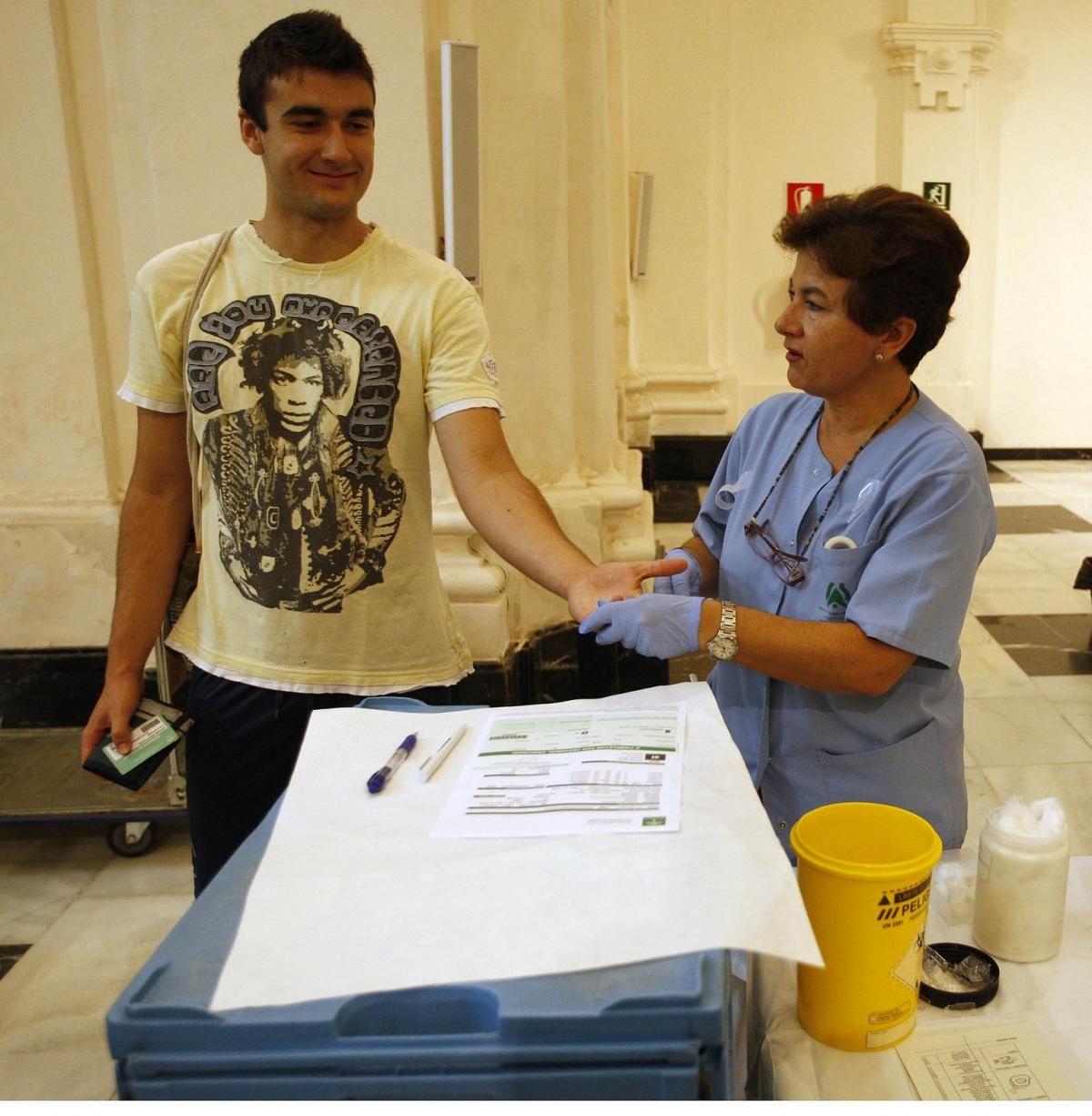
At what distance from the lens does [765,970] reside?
113 centimetres

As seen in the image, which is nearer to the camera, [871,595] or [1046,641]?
[871,595]

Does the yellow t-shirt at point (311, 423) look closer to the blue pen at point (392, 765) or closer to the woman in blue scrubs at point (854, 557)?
the woman in blue scrubs at point (854, 557)

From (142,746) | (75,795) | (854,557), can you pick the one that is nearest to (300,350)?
(142,746)

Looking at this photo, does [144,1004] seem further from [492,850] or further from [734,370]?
[734,370]

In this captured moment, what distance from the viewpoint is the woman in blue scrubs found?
151 cm

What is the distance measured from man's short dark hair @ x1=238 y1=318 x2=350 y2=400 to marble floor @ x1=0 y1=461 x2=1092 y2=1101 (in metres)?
1.42

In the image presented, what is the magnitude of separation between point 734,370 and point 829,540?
703 cm

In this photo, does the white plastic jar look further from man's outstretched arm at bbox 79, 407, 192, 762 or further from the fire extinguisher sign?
the fire extinguisher sign

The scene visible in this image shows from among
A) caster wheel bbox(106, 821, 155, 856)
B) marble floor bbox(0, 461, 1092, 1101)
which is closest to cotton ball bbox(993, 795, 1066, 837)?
marble floor bbox(0, 461, 1092, 1101)

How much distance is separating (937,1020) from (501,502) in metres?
0.89

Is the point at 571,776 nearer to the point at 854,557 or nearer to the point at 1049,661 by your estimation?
the point at 854,557

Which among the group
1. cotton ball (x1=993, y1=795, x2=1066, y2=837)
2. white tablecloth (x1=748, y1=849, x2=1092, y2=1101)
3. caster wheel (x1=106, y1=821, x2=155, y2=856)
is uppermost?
cotton ball (x1=993, y1=795, x2=1066, y2=837)

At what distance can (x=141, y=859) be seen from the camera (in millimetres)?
3088

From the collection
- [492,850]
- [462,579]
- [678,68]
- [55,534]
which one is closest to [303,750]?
[492,850]
